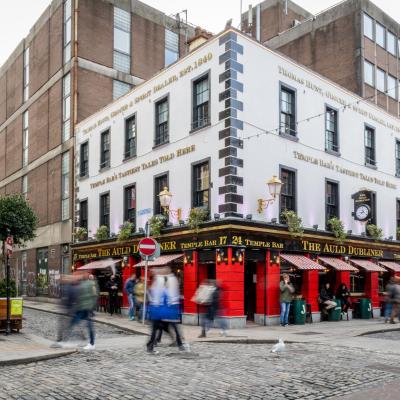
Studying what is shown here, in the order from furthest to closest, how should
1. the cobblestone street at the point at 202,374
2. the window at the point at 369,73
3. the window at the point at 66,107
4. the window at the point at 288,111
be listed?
the window at the point at 369,73 < the window at the point at 66,107 < the window at the point at 288,111 < the cobblestone street at the point at 202,374

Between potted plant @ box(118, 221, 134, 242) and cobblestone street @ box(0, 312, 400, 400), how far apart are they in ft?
35.9

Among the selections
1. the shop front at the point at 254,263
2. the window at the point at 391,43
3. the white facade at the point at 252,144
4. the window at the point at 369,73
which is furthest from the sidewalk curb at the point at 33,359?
the window at the point at 391,43

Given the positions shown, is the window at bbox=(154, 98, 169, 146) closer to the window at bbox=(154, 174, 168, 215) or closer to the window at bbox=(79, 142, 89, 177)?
Answer: the window at bbox=(154, 174, 168, 215)

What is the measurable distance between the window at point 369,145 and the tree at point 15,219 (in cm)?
1761

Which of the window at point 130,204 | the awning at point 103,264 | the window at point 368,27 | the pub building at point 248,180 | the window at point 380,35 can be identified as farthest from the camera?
the window at point 380,35

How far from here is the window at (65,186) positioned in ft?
102

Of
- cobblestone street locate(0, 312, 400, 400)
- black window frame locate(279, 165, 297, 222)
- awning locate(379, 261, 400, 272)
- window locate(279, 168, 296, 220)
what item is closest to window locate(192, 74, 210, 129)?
black window frame locate(279, 165, 297, 222)

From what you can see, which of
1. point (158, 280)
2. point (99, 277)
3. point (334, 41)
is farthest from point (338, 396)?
point (334, 41)

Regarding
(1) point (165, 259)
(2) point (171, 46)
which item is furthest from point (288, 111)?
(2) point (171, 46)

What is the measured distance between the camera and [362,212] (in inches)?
906

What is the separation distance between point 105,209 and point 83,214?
2647 mm

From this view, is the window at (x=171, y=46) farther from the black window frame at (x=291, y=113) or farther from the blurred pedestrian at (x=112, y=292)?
the blurred pedestrian at (x=112, y=292)

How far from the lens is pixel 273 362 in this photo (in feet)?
34.8

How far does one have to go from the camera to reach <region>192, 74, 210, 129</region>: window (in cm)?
2020
